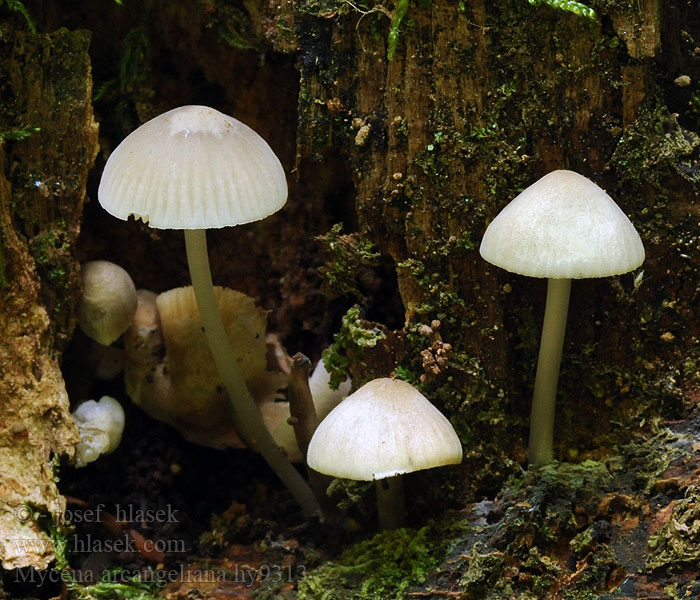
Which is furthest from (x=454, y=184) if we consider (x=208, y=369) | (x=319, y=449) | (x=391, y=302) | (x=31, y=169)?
(x=31, y=169)

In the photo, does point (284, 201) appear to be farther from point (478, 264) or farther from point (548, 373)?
point (548, 373)

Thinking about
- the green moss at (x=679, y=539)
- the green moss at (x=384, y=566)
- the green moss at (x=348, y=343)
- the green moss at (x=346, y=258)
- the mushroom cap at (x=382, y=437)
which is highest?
the green moss at (x=346, y=258)

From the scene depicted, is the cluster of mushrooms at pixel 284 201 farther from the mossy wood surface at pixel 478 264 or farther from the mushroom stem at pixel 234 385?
the mossy wood surface at pixel 478 264

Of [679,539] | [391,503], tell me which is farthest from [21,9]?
[679,539]

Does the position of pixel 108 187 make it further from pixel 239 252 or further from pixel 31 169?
pixel 239 252

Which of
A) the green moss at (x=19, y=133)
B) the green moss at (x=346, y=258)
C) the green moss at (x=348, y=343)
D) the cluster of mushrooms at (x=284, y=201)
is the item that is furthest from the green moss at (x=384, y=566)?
the green moss at (x=19, y=133)
